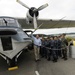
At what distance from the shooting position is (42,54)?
32.1 feet

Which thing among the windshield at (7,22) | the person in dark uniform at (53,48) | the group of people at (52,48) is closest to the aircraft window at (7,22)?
the windshield at (7,22)

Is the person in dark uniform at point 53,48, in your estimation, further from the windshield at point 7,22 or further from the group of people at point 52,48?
the windshield at point 7,22

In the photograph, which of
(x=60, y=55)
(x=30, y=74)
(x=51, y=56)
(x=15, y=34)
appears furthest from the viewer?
(x=60, y=55)

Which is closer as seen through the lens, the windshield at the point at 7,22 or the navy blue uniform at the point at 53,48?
the navy blue uniform at the point at 53,48

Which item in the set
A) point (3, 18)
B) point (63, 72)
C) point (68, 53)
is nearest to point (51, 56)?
point (68, 53)

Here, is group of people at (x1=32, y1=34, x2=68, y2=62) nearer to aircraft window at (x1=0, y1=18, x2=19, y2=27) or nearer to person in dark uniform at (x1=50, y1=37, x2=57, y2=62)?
person in dark uniform at (x1=50, y1=37, x2=57, y2=62)

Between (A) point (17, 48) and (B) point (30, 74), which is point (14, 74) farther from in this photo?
(A) point (17, 48)

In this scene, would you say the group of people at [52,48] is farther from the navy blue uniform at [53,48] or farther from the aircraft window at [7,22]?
the aircraft window at [7,22]

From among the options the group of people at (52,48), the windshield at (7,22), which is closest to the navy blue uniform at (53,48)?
the group of people at (52,48)

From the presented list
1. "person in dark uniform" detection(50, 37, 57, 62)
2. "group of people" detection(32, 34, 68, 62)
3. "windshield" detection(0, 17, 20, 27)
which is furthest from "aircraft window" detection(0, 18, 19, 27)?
"person in dark uniform" detection(50, 37, 57, 62)

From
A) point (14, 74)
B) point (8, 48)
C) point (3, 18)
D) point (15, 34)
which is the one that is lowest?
point (14, 74)

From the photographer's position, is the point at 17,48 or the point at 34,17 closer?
the point at 17,48

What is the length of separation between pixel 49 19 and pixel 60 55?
6071 millimetres

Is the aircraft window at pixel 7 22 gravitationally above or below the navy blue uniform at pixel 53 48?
above
